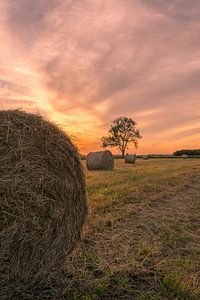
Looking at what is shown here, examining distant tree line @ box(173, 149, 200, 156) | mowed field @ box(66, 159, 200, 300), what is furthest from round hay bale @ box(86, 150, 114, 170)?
distant tree line @ box(173, 149, 200, 156)

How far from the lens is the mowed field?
3.72 meters

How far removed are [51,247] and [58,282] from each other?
43cm

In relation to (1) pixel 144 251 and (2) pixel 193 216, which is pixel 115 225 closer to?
(1) pixel 144 251

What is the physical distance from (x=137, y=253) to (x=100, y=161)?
16669 millimetres

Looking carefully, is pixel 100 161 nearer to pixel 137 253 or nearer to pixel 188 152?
pixel 137 253

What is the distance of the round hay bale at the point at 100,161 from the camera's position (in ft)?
70.2

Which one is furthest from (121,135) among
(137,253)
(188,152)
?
(137,253)

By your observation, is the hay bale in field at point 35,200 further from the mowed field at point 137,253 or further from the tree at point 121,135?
the tree at point 121,135

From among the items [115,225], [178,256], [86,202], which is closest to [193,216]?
[115,225]

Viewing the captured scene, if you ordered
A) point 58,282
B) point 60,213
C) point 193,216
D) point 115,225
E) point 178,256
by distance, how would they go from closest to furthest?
point 58,282
point 60,213
point 178,256
point 115,225
point 193,216

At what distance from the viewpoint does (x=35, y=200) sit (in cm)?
399

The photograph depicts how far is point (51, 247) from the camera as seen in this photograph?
416 cm

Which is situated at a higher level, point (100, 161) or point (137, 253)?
point (100, 161)

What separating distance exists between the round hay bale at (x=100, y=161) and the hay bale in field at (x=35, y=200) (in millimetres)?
16619
